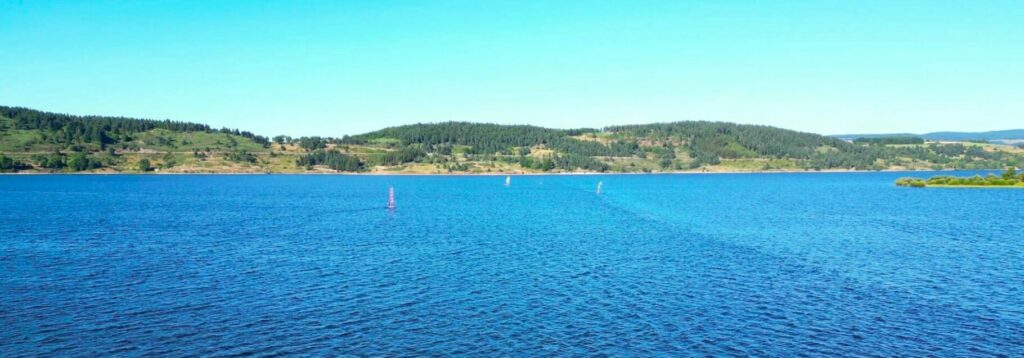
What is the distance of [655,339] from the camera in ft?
131

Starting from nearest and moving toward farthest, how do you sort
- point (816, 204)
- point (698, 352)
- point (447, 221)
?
point (698, 352) → point (447, 221) → point (816, 204)

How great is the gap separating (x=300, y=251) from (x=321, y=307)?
27.3 metres

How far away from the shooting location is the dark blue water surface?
130ft

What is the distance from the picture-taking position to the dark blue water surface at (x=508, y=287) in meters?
39.5

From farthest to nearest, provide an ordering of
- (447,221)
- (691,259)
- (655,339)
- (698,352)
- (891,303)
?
(447,221) → (691,259) → (891,303) → (655,339) → (698,352)

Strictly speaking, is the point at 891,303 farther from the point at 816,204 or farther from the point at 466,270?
the point at 816,204

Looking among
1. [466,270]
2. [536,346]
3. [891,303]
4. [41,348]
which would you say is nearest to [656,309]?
[536,346]

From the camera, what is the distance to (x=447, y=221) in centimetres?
10869

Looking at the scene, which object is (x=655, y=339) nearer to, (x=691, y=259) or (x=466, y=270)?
(x=466, y=270)

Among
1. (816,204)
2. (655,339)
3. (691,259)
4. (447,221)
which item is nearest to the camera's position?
(655,339)

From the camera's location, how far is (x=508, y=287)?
179 feet

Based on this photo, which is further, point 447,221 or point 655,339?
point 447,221

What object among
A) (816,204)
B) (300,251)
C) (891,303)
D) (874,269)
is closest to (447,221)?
(300,251)

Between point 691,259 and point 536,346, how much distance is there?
33.3 meters
